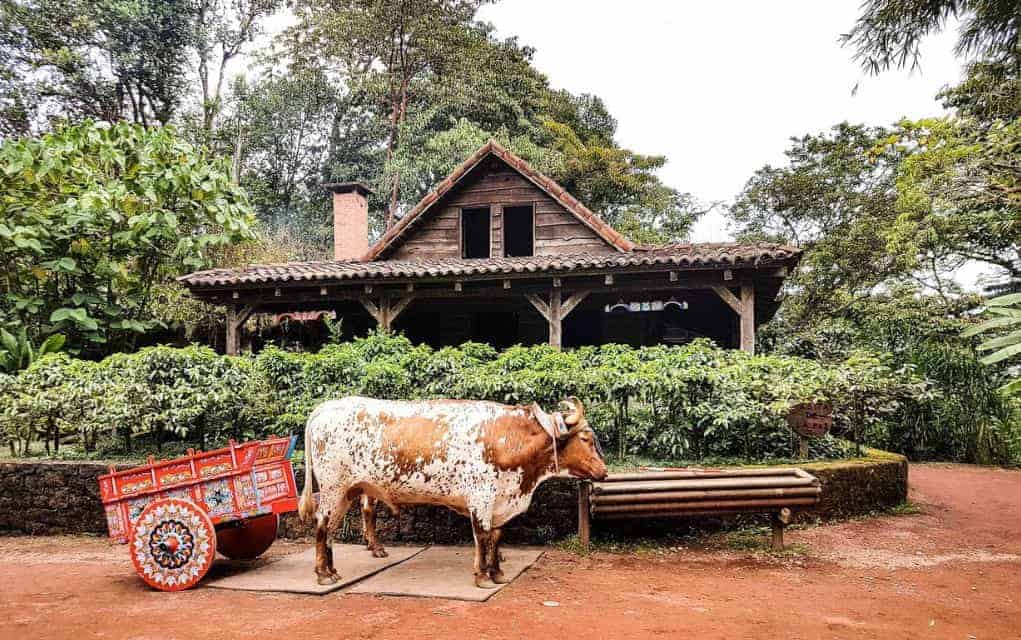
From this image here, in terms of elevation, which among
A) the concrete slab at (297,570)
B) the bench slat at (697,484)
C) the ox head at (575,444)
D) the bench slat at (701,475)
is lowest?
the concrete slab at (297,570)

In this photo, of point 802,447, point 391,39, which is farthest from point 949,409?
point 391,39

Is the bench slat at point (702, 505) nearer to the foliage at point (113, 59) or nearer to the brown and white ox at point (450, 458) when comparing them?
the brown and white ox at point (450, 458)

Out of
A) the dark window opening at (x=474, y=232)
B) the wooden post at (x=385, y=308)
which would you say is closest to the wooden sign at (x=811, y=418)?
the wooden post at (x=385, y=308)

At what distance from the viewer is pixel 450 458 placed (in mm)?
5344

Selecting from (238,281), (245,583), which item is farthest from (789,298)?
(245,583)

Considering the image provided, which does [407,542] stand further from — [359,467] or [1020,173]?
[1020,173]

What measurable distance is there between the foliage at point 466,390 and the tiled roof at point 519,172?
6164 mm

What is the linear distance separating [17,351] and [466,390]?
860cm

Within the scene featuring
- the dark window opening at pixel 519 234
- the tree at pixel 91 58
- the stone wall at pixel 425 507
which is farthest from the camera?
the tree at pixel 91 58

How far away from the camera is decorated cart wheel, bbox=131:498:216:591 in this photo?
531 cm

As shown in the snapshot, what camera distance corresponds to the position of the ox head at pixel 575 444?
18.0ft

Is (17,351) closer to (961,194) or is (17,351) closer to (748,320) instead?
(748,320)

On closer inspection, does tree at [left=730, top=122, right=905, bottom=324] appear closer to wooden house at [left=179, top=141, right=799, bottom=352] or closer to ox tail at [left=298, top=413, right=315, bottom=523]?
wooden house at [left=179, top=141, right=799, bottom=352]

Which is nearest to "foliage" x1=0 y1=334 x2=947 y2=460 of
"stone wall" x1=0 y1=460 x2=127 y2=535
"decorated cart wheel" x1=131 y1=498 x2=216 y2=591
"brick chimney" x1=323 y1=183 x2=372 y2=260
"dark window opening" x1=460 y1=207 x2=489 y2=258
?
"stone wall" x1=0 y1=460 x2=127 y2=535
